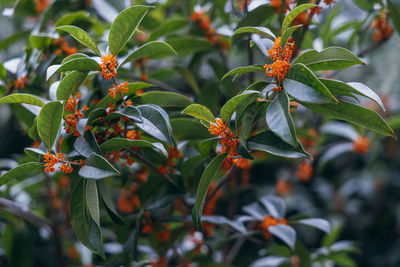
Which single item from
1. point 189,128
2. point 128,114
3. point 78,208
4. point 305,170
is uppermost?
point 128,114

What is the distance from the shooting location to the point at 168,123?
33.3 inches

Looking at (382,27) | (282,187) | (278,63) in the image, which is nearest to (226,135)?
(278,63)

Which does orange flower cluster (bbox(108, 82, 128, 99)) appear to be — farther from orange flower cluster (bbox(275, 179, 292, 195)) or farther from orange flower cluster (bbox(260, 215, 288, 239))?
orange flower cluster (bbox(275, 179, 292, 195))

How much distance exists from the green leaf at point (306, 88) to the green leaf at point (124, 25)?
334 mm

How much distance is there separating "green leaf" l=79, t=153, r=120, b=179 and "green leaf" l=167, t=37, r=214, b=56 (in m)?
0.63

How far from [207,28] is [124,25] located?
679 millimetres

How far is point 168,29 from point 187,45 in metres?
0.10

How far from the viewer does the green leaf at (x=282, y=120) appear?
0.71m

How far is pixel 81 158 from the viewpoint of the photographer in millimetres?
921

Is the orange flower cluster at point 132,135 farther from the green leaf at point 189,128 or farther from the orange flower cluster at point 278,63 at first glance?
the orange flower cluster at point 278,63

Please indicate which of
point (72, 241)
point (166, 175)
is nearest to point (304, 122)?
point (166, 175)

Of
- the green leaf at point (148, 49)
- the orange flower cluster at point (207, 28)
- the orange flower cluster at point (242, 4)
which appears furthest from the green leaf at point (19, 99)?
the orange flower cluster at point (207, 28)

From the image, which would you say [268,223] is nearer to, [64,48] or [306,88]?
[306,88]

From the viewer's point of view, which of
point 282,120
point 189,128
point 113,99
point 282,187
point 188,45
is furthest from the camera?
point 282,187
